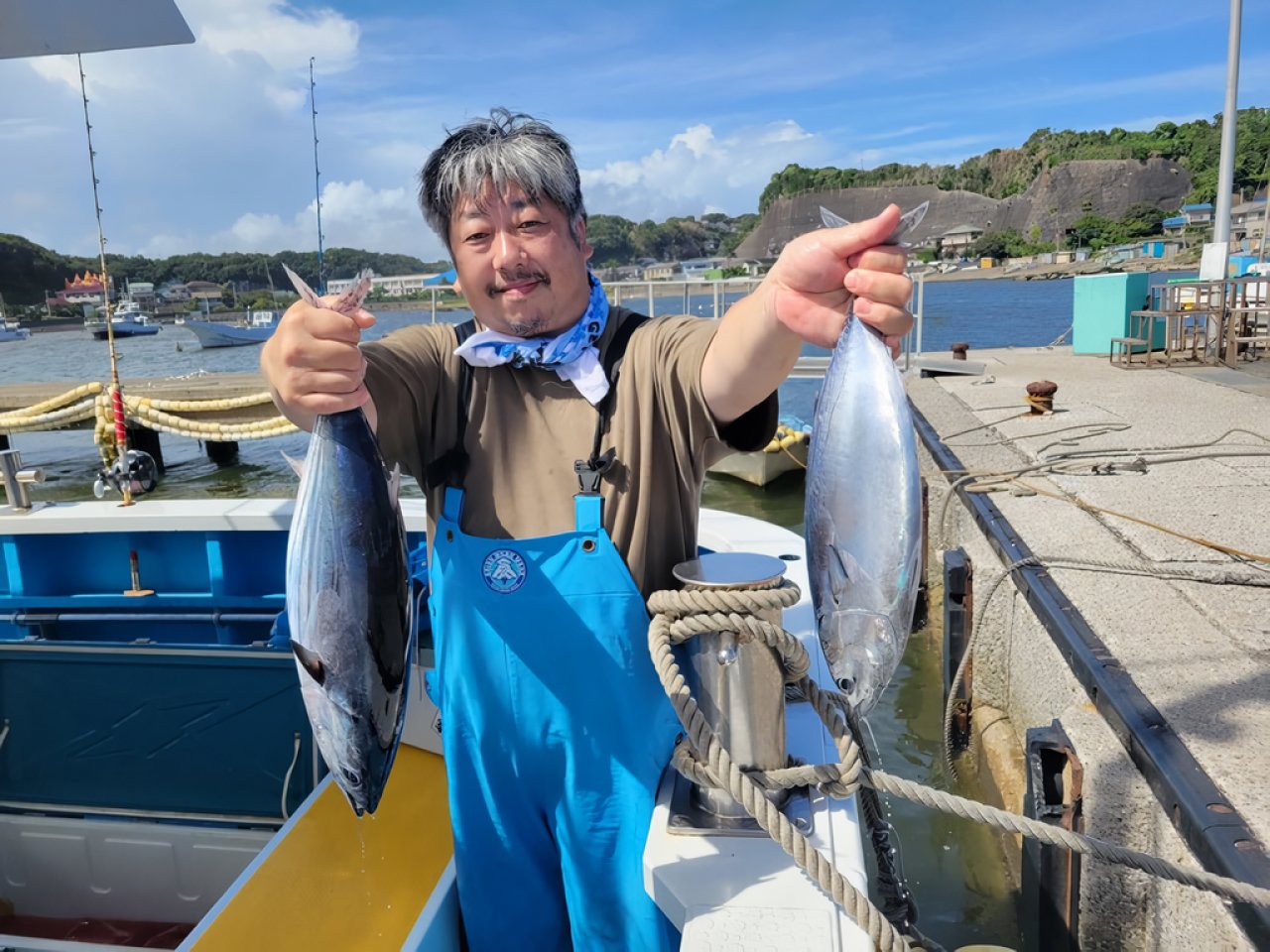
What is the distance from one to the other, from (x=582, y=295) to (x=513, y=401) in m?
0.29

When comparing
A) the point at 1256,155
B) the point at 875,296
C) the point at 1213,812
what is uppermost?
the point at 1256,155

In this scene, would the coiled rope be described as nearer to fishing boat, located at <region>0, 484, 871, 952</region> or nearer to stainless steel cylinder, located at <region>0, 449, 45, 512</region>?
stainless steel cylinder, located at <region>0, 449, 45, 512</region>

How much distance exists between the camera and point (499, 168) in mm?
1682

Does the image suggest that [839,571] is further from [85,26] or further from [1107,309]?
[1107,309]

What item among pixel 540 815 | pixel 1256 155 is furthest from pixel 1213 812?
pixel 1256 155

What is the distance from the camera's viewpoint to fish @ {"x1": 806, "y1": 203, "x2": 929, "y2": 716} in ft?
4.09

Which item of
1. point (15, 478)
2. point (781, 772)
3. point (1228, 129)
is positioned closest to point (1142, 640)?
point (781, 772)

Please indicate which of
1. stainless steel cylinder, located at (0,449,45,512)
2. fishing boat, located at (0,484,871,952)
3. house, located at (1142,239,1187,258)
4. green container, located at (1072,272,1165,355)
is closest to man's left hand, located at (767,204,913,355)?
fishing boat, located at (0,484,871,952)

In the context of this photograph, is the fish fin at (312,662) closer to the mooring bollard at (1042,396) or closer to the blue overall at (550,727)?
the blue overall at (550,727)

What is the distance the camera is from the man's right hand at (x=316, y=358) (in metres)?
1.39

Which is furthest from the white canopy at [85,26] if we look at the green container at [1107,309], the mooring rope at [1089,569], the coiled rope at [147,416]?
the green container at [1107,309]

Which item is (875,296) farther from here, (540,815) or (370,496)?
(540,815)

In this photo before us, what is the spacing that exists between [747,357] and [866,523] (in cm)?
43

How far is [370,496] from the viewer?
1492mm
